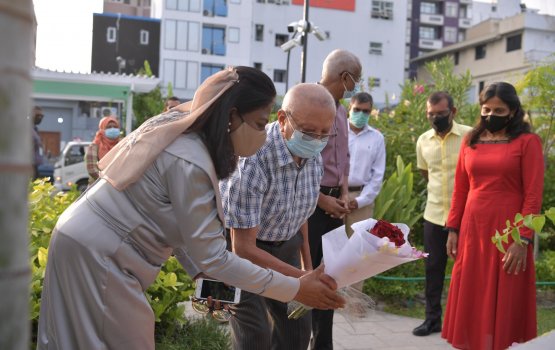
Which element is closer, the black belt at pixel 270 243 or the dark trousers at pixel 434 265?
the black belt at pixel 270 243

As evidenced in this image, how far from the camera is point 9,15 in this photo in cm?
67

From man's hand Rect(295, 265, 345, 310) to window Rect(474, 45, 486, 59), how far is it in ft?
179

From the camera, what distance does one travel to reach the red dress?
412 cm

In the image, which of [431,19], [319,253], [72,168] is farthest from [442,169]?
[431,19]

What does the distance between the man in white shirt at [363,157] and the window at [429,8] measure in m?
71.3

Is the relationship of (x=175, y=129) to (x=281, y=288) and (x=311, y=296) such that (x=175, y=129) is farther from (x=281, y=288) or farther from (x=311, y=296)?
(x=311, y=296)

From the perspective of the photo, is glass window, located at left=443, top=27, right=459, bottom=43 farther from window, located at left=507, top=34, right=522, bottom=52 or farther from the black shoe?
the black shoe

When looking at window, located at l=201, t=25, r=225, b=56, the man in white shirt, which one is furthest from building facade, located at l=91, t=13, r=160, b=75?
the man in white shirt

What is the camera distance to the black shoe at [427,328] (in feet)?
18.8

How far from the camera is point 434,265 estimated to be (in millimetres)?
5695

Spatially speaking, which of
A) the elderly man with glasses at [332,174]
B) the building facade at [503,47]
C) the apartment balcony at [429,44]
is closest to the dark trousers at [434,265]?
the elderly man with glasses at [332,174]

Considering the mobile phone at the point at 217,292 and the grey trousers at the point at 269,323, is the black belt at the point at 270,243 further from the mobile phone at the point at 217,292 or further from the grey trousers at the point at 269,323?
the mobile phone at the point at 217,292

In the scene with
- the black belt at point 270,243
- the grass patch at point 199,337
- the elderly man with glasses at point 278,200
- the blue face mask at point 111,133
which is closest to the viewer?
the elderly man with glasses at point 278,200

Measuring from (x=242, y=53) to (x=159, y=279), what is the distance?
1840 inches
